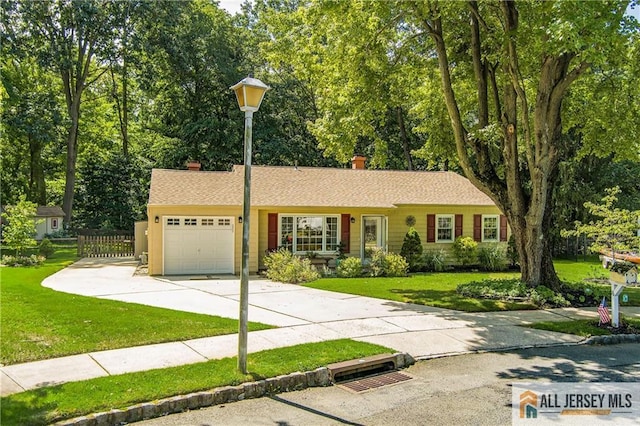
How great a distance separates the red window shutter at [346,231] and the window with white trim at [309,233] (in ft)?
0.68

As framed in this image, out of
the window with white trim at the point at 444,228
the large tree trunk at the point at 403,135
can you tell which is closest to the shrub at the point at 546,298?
the window with white trim at the point at 444,228

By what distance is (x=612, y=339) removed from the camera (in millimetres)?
9297

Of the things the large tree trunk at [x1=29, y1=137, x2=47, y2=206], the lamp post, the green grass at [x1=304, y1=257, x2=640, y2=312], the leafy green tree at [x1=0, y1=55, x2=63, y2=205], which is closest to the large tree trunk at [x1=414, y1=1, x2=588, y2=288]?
the green grass at [x1=304, y1=257, x2=640, y2=312]

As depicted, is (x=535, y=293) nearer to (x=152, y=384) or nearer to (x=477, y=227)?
(x=477, y=227)

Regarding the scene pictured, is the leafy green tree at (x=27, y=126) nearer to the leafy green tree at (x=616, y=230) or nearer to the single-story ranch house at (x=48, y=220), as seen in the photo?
the single-story ranch house at (x=48, y=220)

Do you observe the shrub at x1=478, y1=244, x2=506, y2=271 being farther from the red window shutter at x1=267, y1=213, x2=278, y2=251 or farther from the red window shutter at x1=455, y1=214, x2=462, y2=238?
the red window shutter at x1=267, y1=213, x2=278, y2=251

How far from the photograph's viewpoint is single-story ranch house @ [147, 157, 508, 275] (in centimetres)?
1742

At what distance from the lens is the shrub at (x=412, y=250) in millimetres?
19688

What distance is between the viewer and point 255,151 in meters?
32.3

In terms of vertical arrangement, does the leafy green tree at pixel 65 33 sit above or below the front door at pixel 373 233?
above

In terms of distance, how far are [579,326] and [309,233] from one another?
432 inches

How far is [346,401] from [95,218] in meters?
30.4

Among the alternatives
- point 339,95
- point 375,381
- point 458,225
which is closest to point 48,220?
point 339,95

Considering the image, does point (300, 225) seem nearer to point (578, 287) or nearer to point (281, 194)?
point (281, 194)
